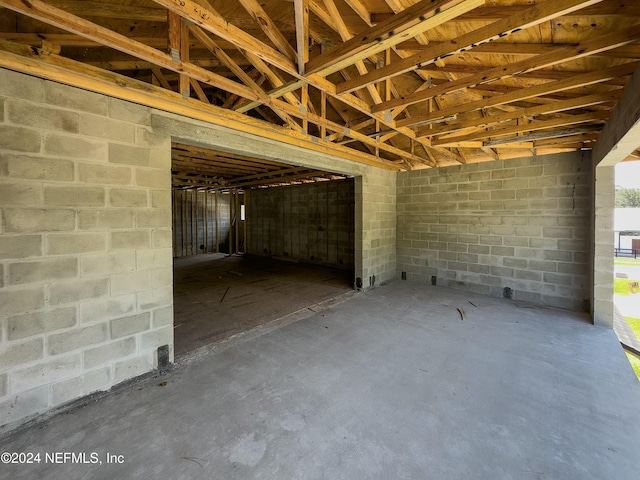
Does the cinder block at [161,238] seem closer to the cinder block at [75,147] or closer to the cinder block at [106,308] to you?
the cinder block at [106,308]

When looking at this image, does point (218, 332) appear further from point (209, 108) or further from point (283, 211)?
point (283, 211)

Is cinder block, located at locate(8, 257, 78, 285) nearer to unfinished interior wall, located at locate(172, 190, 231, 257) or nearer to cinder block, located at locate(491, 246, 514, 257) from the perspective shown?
cinder block, located at locate(491, 246, 514, 257)

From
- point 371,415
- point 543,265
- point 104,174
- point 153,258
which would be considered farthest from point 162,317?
point 543,265

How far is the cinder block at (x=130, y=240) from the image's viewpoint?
2.26 metres

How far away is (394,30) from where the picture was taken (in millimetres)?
1567

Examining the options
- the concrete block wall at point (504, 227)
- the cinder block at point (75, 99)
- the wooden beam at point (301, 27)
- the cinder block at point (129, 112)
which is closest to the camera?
the wooden beam at point (301, 27)

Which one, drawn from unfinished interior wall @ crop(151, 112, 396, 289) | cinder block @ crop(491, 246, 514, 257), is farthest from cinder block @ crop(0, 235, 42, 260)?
cinder block @ crop(491, 246, 514, 257)

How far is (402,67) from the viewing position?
79.3 inches

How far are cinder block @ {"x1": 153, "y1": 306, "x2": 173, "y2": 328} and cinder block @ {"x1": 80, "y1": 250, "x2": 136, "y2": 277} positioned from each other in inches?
18.7

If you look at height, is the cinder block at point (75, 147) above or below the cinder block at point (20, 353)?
above

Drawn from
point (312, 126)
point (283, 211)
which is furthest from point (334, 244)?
point (312, 126)

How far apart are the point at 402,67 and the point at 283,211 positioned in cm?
757

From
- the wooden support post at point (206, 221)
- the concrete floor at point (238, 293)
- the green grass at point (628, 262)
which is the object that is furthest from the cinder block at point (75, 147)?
the green grass at point (628, 262)

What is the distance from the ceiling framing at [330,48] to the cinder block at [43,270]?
1.32 metres
